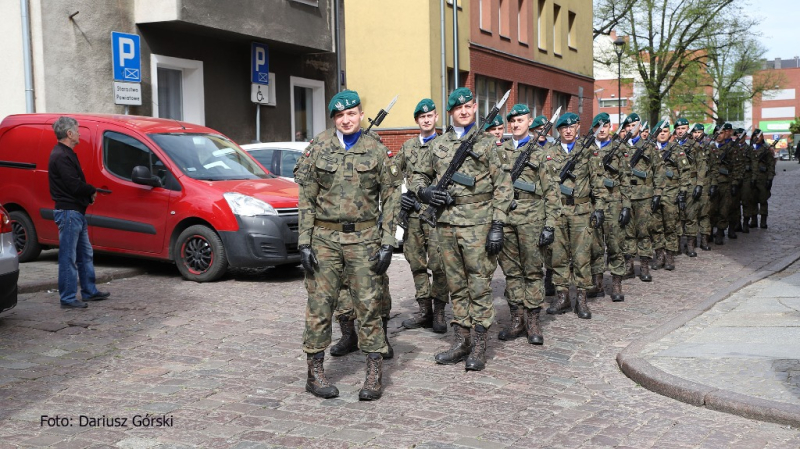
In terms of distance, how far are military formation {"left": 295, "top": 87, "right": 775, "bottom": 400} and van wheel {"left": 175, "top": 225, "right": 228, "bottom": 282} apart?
321 centimetres

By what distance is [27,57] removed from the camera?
15438mm

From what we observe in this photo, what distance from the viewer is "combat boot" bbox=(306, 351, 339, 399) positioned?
6.29m

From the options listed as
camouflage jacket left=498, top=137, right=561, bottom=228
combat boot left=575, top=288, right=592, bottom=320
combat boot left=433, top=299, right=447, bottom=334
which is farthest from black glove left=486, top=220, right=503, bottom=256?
combat boot left=575, top=288, right=592, bottom=320

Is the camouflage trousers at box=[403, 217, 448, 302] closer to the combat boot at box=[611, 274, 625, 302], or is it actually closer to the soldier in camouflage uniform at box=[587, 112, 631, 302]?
the soldier in camouflage uniform at box=[587, 112, 631, 302]

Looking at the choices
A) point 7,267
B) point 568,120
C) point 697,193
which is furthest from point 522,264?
point 697,193

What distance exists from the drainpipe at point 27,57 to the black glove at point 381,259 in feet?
36.6

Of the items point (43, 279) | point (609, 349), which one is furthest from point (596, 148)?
point (43, 279)

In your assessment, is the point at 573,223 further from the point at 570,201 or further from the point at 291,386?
the point at 291,386

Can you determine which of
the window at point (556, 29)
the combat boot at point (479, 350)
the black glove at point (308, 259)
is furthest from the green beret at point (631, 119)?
the window at point (556, 29)

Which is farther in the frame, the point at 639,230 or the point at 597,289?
the point at 639,230

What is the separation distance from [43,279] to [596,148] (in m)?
6.54

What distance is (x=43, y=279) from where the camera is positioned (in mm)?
10938

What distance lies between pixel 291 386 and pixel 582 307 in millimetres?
3807

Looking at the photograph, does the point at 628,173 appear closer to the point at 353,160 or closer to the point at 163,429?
the point at 353,160
